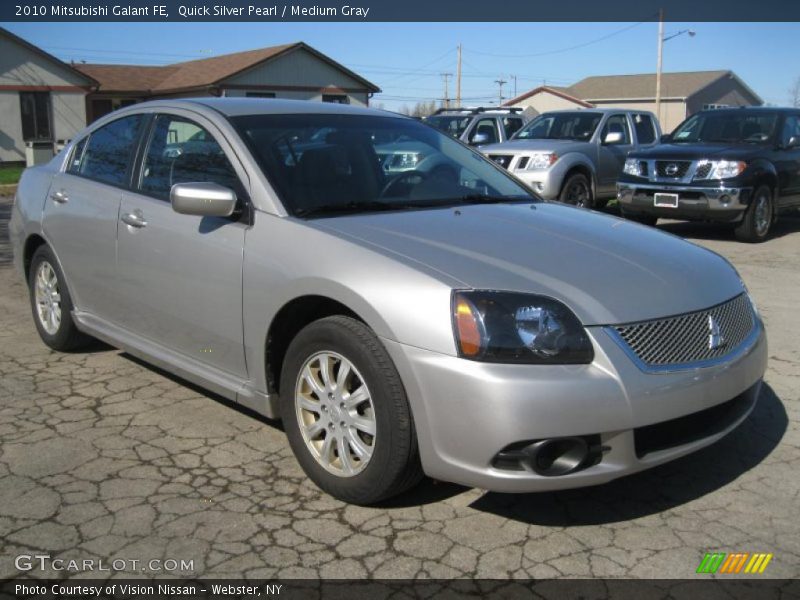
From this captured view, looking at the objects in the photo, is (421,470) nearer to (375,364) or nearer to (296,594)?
(375,364)

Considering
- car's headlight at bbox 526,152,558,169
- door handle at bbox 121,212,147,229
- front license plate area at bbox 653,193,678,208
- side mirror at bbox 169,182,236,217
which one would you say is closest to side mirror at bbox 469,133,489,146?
car's headlight at bbox 526,152,558,169

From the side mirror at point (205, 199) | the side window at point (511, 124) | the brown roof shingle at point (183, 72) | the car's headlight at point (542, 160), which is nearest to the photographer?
the side mirror at point (205, 199)

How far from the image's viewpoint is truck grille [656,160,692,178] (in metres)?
10.7

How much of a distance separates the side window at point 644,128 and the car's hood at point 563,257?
34.9 ft

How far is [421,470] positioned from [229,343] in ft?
3.82

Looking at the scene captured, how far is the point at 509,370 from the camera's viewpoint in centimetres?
285

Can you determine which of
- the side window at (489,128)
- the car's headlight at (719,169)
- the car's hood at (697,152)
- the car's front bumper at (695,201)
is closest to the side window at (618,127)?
the car's hood at (697,152)

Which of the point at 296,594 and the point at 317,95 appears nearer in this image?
the point at 296,594

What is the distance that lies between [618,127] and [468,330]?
11.5m

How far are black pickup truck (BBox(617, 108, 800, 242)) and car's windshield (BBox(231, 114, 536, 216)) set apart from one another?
6518 millimetres

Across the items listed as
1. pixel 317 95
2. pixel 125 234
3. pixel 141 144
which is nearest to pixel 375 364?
pixel 125 234

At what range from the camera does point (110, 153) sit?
4945 millimetres

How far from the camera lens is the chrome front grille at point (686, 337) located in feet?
9.85

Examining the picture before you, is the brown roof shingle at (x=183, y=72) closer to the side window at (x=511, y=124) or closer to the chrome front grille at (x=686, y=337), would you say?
the side window at (x=511, y=124)
